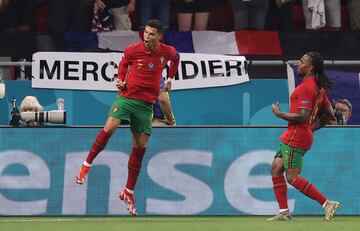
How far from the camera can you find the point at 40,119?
599 inches

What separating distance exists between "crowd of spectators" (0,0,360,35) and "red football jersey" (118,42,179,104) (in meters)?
5.22

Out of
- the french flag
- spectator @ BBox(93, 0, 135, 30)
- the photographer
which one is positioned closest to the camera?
the photographer

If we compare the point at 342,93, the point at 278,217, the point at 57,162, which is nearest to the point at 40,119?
the point at 57,162

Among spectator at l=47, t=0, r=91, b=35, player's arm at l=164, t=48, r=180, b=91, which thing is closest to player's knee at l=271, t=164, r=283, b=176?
player's arm at l=164, t=48, r=180, b=91

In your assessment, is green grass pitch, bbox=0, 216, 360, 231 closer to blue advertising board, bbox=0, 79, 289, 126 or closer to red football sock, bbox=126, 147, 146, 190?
red football sock, bbox=126, 147, 146, 190

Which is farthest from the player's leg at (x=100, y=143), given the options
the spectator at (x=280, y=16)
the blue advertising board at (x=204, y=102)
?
the spectator at (x=280, y=16)

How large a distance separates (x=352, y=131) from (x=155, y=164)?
249cm

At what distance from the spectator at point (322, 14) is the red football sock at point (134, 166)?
6301 millimetres

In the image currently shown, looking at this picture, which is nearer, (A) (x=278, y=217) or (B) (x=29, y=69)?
(A) (x=278, y=217)

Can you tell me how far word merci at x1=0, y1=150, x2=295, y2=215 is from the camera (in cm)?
1466

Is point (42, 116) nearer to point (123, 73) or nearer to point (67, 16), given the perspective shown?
point (123, 73)

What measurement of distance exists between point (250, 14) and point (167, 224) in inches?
300

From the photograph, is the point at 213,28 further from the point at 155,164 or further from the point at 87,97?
the point at 155,164

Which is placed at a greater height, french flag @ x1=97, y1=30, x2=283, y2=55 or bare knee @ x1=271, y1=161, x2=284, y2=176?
french flag @ x1=97, y1=30, x2=283, y2=55
